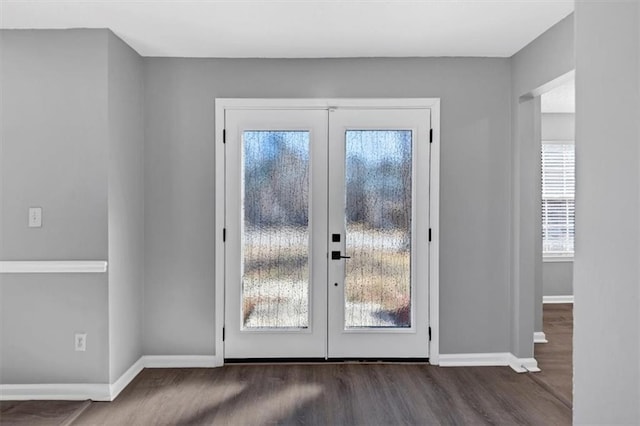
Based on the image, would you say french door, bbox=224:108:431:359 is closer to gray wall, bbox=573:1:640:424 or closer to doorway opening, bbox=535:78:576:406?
gray wall, bbox=573:1:640:424

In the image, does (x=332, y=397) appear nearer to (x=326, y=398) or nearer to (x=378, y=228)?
(x=326, y=398)

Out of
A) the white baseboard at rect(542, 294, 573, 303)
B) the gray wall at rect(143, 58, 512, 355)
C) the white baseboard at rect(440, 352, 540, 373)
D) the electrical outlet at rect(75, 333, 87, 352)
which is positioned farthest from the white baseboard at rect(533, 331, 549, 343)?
the electrical outlet at rect(75, 333, 87, 352)

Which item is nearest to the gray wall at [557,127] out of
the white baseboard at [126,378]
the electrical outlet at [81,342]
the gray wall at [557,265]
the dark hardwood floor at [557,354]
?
the gray wall at [557,265]

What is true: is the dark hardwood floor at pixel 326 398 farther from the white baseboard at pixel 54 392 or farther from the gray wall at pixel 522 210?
the gray wall at pixel 522 210

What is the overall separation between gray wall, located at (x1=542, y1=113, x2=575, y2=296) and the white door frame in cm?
311

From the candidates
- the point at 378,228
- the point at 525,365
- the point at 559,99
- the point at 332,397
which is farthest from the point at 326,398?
the point at 559,99

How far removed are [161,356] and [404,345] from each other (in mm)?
2021

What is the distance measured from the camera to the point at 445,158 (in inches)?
151

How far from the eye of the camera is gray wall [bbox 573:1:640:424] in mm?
1021

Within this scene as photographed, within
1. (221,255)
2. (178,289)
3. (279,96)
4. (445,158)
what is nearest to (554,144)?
(445,158)

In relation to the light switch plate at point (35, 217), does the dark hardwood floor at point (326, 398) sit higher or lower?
lower

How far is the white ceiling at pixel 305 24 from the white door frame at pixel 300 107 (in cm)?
37

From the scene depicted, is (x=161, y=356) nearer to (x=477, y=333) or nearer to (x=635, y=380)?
(x=477, y=333)

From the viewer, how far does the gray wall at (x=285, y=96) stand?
3.82m
